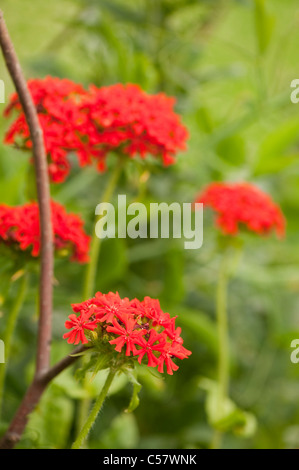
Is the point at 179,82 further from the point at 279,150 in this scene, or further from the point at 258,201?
the point at 258,201

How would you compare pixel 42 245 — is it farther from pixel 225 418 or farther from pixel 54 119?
pixel 225 418

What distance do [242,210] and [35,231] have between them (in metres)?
0.30

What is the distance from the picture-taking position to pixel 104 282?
796 mm

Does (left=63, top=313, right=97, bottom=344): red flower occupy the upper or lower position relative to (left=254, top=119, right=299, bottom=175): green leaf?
lower

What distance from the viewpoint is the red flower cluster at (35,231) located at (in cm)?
40

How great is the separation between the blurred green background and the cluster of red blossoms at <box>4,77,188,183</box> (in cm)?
28

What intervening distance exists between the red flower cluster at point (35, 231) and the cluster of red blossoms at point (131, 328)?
114 millimetres

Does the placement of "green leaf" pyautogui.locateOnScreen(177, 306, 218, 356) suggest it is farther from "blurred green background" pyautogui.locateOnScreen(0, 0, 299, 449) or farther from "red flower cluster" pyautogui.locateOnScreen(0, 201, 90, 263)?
"red flower cluster" pyautogui.locateOnScreen(0, 201, 90, 263)

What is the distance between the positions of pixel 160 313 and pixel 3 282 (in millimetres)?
Answer: 176

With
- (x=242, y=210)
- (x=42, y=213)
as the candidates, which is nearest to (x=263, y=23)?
(x=242, y=210)

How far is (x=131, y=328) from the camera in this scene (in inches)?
11.3

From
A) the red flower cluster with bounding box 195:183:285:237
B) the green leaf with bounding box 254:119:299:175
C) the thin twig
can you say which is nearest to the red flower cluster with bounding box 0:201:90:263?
the thin twig

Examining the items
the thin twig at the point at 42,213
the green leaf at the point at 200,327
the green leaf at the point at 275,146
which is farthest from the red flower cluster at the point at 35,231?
the green leaf at the point at 275,146

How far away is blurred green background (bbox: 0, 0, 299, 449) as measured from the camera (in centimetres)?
82
